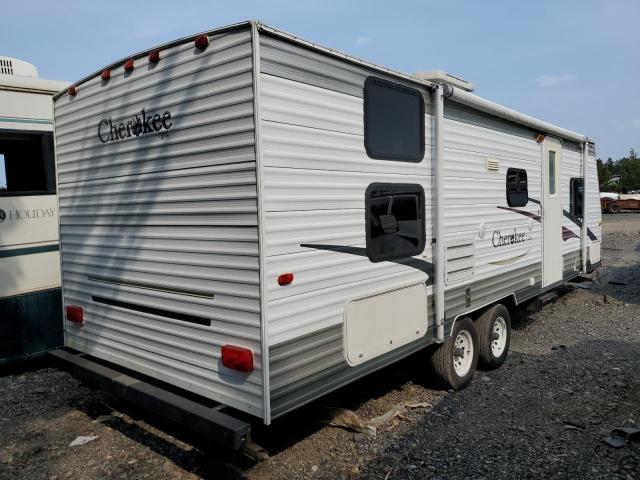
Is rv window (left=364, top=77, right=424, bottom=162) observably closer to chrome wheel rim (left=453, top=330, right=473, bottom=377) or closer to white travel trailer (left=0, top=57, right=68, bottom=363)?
chrome wheel rim (left=453, top=330, right=473, bottom=377)

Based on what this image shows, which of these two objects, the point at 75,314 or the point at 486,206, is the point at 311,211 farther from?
the point at 486,206

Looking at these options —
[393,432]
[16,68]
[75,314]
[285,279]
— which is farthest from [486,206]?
[16,68]

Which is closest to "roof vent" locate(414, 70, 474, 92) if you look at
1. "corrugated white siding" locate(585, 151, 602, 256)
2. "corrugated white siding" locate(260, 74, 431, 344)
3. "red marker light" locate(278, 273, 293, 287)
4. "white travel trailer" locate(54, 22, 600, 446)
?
"white travel trailer" locate(54, 22, 600, 446)

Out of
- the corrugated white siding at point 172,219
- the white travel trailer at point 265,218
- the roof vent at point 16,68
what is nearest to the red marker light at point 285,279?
the white travel trailer at point 265,218

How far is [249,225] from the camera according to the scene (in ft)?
9.96

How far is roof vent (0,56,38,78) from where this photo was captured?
5805 mm

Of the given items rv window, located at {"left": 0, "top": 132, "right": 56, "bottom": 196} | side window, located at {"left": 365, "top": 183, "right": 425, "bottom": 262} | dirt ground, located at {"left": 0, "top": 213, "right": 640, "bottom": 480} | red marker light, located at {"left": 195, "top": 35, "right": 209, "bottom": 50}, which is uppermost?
red marker light, located at {"left": 195, "top": 35, "right": 209, "bottom": 50}

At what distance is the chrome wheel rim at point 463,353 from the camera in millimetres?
5152

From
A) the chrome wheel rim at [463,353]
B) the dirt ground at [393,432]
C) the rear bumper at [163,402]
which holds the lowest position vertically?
the dirt ground at [393,432]

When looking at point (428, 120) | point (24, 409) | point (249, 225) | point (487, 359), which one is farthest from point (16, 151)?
point (487, 359)

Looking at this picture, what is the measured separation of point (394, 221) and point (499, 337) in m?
2.58

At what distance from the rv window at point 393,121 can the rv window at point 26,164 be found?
378cm

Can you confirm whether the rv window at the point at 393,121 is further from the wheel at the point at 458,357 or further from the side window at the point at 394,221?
the wheel at the point at 458,357

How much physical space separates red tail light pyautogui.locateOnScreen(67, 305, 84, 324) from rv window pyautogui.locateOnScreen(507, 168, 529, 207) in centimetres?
438
